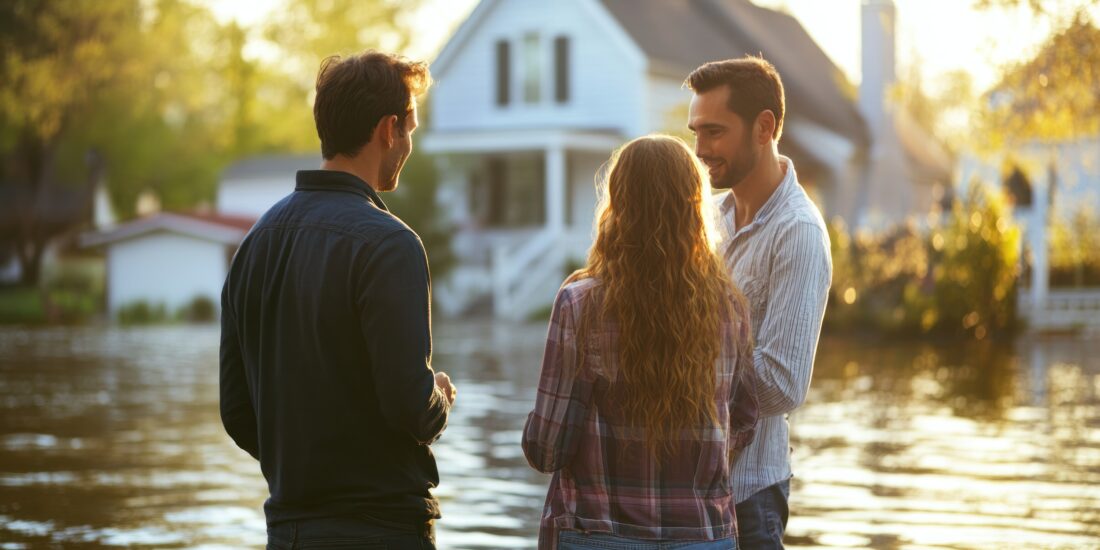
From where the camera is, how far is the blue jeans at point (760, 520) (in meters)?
3.98

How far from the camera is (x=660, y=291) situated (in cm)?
347

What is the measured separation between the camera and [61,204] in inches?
2286

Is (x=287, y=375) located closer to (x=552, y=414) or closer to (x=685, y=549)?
(x=552, y=414)

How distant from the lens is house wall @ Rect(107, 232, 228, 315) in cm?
3862

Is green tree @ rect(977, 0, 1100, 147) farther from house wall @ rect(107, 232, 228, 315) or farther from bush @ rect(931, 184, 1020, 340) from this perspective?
house wall @ rect(107, 232, 228, 315)

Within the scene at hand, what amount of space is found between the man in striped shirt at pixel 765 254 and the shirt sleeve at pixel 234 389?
4.15ft

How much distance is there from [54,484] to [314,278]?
764 cm

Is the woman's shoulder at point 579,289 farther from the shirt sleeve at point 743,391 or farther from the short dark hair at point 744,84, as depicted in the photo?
the short dark hair at point 744,84

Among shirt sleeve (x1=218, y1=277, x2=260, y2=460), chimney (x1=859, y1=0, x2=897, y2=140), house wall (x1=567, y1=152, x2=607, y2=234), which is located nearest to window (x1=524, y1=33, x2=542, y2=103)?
house wall (x1=567, y1=152, x2=607, y2=234)

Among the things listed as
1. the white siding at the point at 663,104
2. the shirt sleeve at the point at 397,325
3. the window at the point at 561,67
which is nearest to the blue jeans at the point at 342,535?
the shirt sleeve at the point at 397,325

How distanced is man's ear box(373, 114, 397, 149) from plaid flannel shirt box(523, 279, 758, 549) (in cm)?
57

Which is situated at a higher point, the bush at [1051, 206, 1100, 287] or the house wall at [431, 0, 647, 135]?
the house wall at [431, 0, 647, 135]

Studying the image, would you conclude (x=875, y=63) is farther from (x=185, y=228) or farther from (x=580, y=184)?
(x=185, y=228)

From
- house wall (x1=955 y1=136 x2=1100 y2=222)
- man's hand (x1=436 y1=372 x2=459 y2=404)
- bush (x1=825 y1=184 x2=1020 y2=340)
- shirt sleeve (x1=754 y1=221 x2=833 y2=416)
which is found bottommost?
bush (x1=825 y1=184 x2=1020 y2=340)
